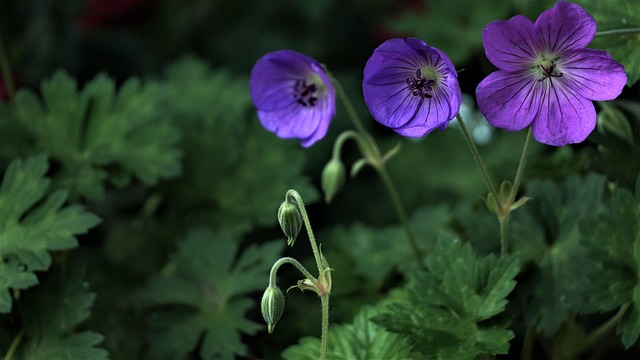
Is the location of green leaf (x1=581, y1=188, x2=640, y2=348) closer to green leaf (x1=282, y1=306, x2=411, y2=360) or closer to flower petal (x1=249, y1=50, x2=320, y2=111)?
green leaf (x1=282, y1=306, x2=411, y2=360)

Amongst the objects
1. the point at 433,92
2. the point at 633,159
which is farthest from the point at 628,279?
the point at 433,92

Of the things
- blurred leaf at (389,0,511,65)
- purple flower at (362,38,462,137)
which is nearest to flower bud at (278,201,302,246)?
purple flower at (362,38,462,137)

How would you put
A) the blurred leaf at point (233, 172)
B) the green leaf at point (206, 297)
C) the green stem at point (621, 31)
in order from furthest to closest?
the blurred leaf at point (233, 172) → the green leaf at point (206, 297) → the green stem at point (621, 31)

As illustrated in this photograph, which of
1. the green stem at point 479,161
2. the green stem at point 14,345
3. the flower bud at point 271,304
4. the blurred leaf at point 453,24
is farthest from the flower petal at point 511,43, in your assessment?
the blurred leaf at point 453,24

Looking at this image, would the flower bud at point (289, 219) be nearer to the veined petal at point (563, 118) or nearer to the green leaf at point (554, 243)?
the veined petal at point (563, 118)

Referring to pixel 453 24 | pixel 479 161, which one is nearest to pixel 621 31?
pixel 479 161

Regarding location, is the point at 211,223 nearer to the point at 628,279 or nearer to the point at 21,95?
the point at 21,95
